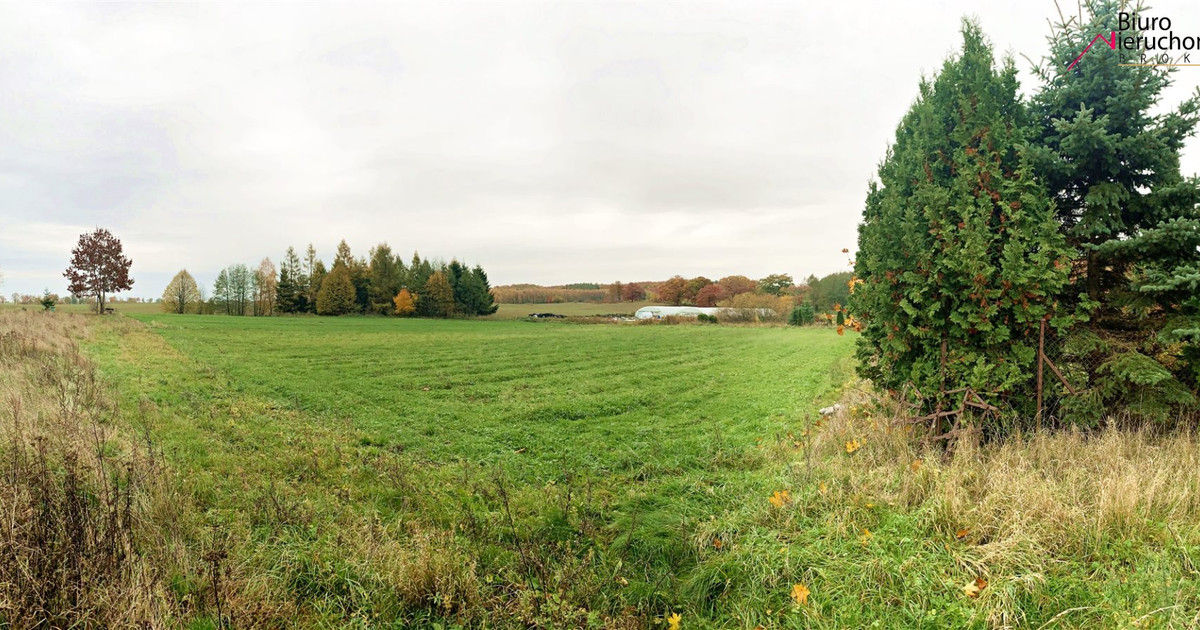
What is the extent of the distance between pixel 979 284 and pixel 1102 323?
1598 mm

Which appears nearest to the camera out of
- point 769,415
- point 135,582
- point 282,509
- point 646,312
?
point 135,582

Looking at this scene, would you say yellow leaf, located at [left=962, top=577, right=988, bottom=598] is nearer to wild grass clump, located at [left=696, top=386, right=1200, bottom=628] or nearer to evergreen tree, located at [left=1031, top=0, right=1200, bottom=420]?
wild grass clump, located at [left=696, top=386, right=1200, bottom=628]

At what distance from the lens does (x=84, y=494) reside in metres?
3.90

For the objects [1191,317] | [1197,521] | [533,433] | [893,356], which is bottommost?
[533,433]

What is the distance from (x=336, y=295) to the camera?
5906 centimetres

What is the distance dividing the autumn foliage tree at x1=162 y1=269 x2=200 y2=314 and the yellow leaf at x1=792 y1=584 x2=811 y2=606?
78622mm

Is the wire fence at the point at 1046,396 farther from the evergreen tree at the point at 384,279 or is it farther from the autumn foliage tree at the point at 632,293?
the autumn foliage tree at the point at 632,293

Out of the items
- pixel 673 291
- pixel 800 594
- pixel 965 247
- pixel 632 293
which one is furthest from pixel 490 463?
pixel 632 293

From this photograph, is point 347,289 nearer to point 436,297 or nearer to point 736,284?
point 436,297

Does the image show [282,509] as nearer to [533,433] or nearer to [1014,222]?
[533,433]

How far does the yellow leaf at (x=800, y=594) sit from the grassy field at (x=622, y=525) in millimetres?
39

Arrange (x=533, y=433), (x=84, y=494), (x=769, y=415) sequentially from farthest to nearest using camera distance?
(x=769, y=415)
(x=533, y=433)
(x=84, y=494)

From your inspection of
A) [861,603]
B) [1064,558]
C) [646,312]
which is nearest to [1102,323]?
[1064,558]

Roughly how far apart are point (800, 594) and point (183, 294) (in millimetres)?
79489
